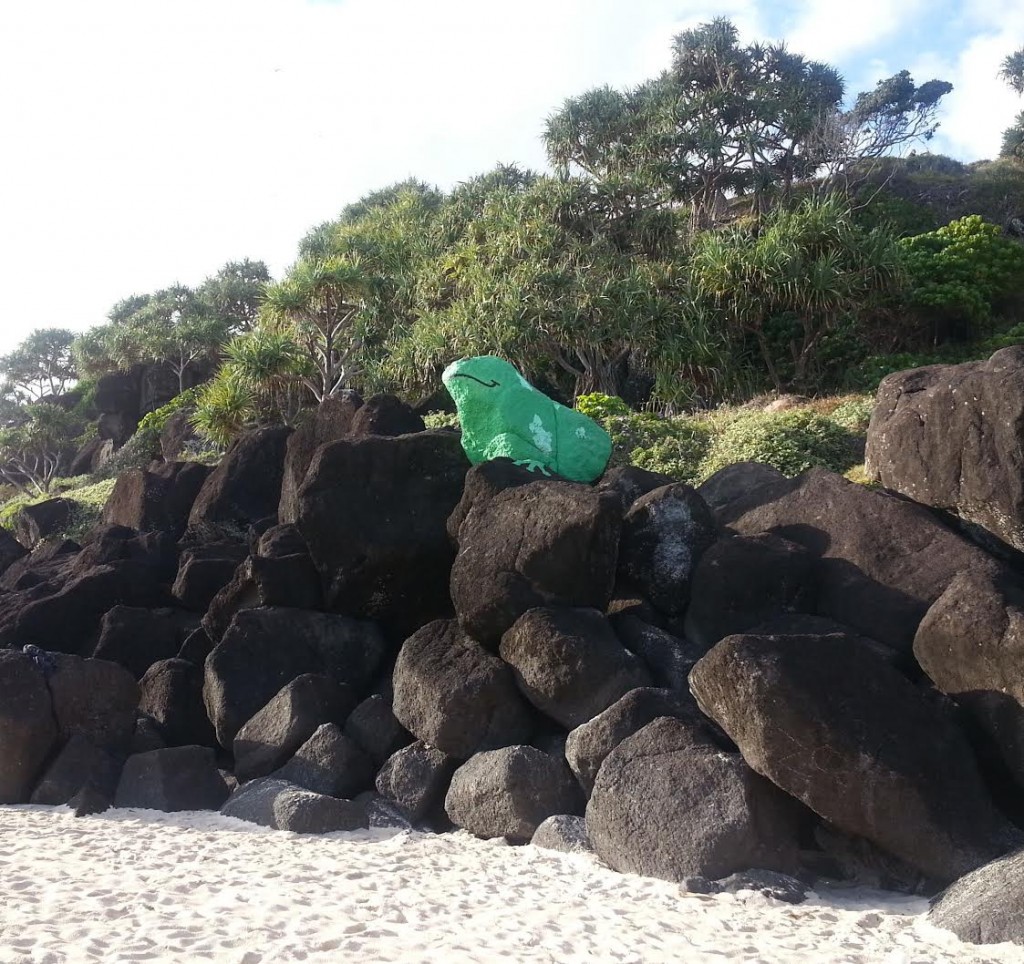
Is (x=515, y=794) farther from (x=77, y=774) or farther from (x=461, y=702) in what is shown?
(x=77, y=774)

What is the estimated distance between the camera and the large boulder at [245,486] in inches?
438

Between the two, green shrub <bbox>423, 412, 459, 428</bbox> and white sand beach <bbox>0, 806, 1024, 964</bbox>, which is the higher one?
green shrub <bbox>423, 412, 459, 428</bbox>

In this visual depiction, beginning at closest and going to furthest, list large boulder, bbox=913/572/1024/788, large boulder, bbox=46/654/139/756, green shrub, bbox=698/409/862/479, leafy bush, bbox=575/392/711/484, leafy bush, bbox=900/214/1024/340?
1. large boulder, bbox=913/572/1024/788
2. large boulder, bbox=46/654/139/756
3. green shrub, bbox=698/409/862/479
4. leafy bush, bbox=575/392/711/484
5. leafy bush, bbox=900/214/1024/340

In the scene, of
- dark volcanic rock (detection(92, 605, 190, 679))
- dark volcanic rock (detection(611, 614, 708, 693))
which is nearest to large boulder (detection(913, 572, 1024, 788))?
dark volcanic rock (detection(611, 614, 708, 693))

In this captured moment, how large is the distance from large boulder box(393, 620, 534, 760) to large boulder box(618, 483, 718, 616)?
1.33 meters

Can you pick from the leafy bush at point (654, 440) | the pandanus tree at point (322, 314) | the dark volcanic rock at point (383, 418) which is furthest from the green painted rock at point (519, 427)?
the pandanus tree at point (322, 314)

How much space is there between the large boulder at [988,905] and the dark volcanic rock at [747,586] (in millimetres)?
2344

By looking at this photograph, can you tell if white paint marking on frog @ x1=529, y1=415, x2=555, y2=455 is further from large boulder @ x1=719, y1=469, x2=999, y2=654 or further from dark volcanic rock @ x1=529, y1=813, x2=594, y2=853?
dark volcanic rock @ x1=529, y1=813, x2=594, y2=853

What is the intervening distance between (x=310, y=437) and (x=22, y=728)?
4374 mm

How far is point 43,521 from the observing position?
16.1m

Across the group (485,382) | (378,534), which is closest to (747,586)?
(378,534)

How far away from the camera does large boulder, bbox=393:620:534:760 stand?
21.7 ft

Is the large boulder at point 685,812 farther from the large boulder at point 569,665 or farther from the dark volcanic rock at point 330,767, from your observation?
the dark volcanic rock at point 330,767

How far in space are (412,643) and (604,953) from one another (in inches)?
130
